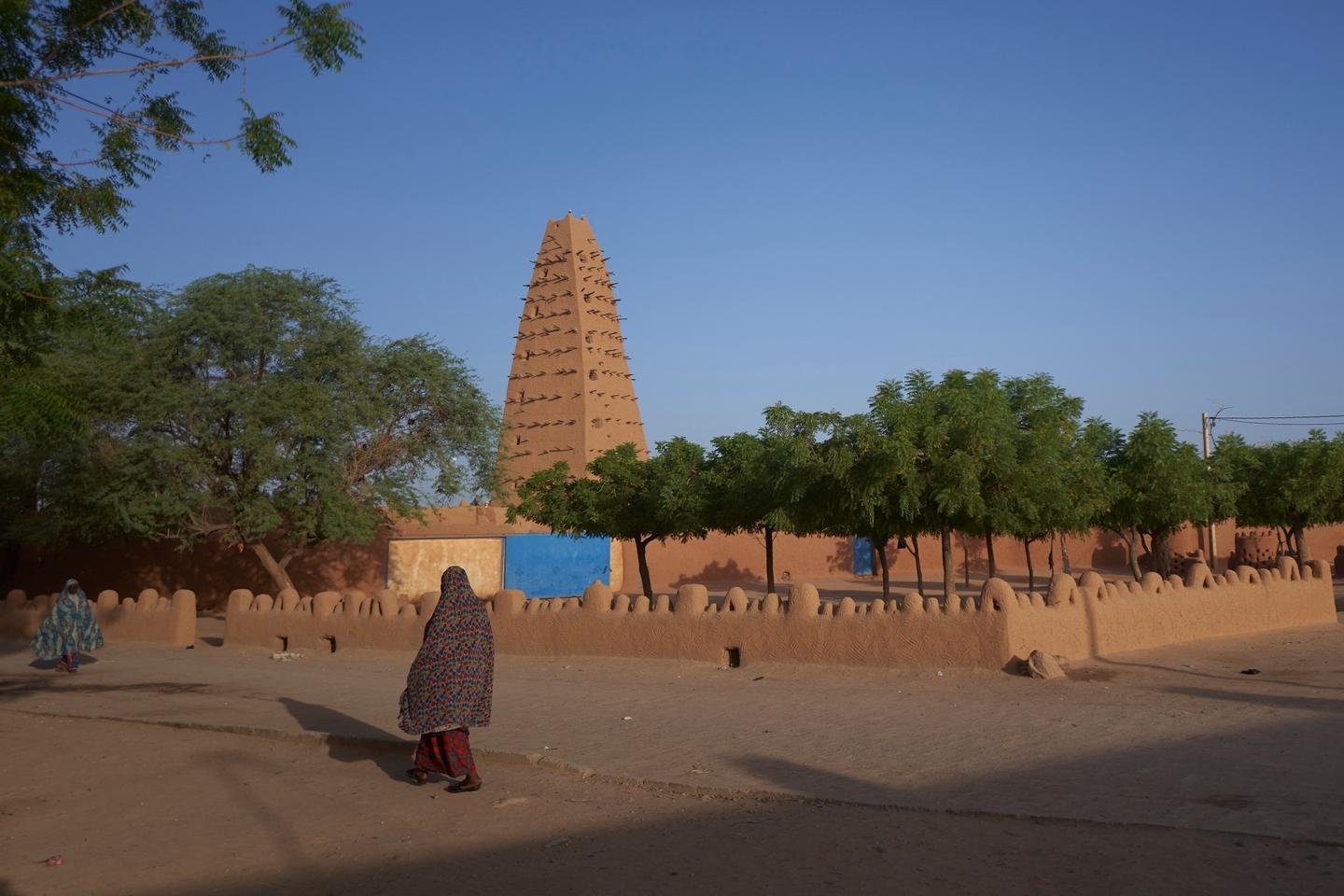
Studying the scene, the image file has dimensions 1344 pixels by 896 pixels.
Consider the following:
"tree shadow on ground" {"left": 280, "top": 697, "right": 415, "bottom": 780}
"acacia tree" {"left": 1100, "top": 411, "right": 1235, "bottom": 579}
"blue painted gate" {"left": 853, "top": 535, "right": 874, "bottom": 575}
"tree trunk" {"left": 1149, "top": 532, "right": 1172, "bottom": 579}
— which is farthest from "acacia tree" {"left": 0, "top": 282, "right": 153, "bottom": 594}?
"blue painted gate" {"left": 853, "top": 535, "right": 874, "bottom": 575}

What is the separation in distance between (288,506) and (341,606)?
390cm

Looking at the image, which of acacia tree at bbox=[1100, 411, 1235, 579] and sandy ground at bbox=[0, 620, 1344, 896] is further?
acacia tree at bbox=[1100, 411, 1235, 579]

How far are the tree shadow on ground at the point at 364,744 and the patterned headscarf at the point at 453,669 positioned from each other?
99 centimetres

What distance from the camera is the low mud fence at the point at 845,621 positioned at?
13688mm

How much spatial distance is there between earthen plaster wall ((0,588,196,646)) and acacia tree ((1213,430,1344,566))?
75.2ft

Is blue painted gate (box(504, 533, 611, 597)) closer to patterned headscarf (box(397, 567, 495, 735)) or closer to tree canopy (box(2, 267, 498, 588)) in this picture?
tree canopy (box(2, 267, 498, 588))

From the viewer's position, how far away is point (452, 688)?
7.92m

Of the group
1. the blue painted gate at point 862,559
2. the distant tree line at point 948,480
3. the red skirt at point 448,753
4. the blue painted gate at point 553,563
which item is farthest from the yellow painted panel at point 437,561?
the red skirt at point 448,753

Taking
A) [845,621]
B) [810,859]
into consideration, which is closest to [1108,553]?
[845,621]

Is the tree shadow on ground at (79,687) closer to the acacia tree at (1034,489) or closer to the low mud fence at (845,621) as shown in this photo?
the low mud fence at (845,621)

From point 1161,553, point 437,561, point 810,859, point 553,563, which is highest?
point 437,561

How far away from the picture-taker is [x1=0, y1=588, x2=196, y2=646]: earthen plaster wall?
21203 mm

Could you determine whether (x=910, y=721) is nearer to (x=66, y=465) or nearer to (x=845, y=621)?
(x=845, y=621)

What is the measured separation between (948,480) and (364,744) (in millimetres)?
9186
